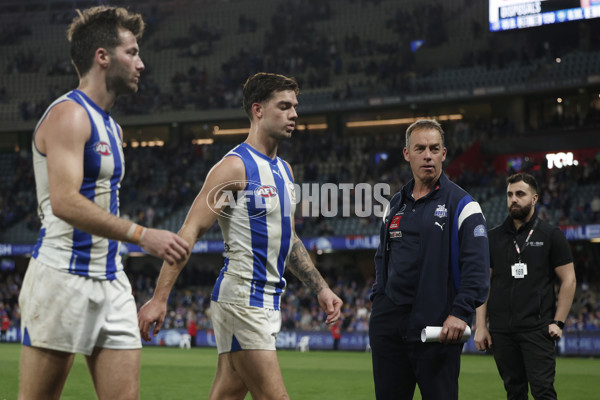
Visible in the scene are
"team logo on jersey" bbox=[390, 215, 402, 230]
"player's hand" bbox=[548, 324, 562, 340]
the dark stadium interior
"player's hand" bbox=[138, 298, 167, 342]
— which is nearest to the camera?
"player's hand" bbox=[138, 298, 167, 342]

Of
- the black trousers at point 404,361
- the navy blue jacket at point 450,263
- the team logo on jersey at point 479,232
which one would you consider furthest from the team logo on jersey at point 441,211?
the black trousers at point 404,361

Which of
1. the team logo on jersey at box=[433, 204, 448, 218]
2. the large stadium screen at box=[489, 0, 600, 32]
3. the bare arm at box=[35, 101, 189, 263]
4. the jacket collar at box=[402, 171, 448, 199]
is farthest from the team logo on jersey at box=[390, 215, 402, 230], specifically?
the large stadium screen at box=[489, 0, 600, 32]

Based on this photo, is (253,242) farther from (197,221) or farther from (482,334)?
(482,334)

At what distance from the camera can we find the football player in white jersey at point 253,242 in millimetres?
4691

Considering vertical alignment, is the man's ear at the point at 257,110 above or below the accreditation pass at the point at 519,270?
above

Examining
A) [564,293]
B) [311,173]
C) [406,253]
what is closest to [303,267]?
[406,253]

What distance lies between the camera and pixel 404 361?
16.7 feet

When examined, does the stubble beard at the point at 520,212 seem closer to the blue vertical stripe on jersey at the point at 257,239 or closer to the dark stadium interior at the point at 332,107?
the blue vertical stripe on jersey at the point at 257,239

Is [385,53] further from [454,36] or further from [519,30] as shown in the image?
[519,30]

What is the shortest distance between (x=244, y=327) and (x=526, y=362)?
3059mm

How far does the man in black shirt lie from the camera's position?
6.73 metres

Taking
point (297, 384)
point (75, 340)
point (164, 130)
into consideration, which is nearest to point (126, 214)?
point (164, 130)

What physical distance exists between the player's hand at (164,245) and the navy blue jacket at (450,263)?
1.86 meters

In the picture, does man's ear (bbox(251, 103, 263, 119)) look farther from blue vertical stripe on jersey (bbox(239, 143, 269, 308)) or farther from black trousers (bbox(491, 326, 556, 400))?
black trousers (bbox(491, 326, 556, 400))
